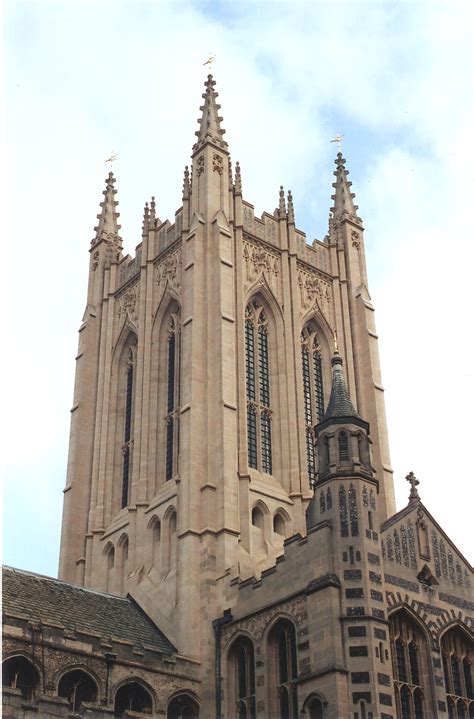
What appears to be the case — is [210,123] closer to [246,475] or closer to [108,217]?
[108,217]

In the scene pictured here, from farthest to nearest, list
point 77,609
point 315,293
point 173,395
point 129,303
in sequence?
point 129,303
point 315,293
point 173,395
point 77,609

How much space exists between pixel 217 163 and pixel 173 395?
12702 millimetres

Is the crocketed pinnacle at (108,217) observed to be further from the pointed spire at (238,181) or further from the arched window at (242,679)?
the arched window at (242,679)

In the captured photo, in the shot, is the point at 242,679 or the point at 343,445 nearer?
the point at 343,445

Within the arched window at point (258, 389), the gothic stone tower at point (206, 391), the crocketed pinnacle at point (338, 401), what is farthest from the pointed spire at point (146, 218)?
the crocketed pinnacle at point (338, 401)

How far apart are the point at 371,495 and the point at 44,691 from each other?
1285 centimetres

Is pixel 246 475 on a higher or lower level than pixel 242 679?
higher

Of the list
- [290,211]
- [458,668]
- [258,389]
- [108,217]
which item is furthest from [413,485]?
[108,217]

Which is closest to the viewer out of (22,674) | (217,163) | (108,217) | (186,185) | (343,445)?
(22,674)

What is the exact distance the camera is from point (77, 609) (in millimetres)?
38719

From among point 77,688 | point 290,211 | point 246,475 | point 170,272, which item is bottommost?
point 77,688

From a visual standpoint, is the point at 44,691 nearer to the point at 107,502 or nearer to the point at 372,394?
the point at 107,502

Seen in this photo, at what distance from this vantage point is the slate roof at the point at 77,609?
118ft

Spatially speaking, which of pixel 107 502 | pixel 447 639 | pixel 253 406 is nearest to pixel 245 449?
pixel 253 406
